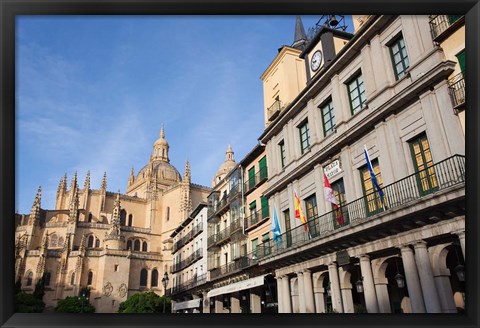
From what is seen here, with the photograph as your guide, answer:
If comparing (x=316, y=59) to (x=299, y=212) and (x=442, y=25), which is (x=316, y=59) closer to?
(x=299, y=212)

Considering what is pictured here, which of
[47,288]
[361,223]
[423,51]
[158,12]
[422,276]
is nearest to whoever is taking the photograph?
[158,12]

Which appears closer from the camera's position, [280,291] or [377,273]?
[377,273]

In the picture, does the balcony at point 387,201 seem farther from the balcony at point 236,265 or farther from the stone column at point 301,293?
the balcony at point 236,265

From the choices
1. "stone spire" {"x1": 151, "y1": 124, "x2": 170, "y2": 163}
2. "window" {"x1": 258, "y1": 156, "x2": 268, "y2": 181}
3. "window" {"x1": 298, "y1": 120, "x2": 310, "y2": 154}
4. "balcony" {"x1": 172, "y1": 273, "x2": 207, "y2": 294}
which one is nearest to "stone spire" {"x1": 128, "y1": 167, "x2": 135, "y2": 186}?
"stone spire" {"x1": 151, "y1": 124, "x2": 170, "y2": 163}

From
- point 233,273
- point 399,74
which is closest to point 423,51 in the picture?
point 399,74

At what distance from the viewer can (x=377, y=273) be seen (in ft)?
38.7

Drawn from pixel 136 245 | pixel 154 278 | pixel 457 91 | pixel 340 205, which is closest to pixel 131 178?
pixel 136 245

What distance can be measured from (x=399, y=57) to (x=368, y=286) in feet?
23.1

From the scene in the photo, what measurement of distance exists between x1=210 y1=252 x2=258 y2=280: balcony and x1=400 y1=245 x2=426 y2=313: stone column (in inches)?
373

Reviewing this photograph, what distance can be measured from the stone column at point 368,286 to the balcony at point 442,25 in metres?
6.52

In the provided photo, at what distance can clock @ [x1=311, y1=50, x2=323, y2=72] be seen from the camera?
1667cm

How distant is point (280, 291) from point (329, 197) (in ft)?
18.2

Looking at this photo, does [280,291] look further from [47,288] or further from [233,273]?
[47,288]

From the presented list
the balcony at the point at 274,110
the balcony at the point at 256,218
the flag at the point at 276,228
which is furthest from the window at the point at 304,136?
the balcony at the point at 256,218
